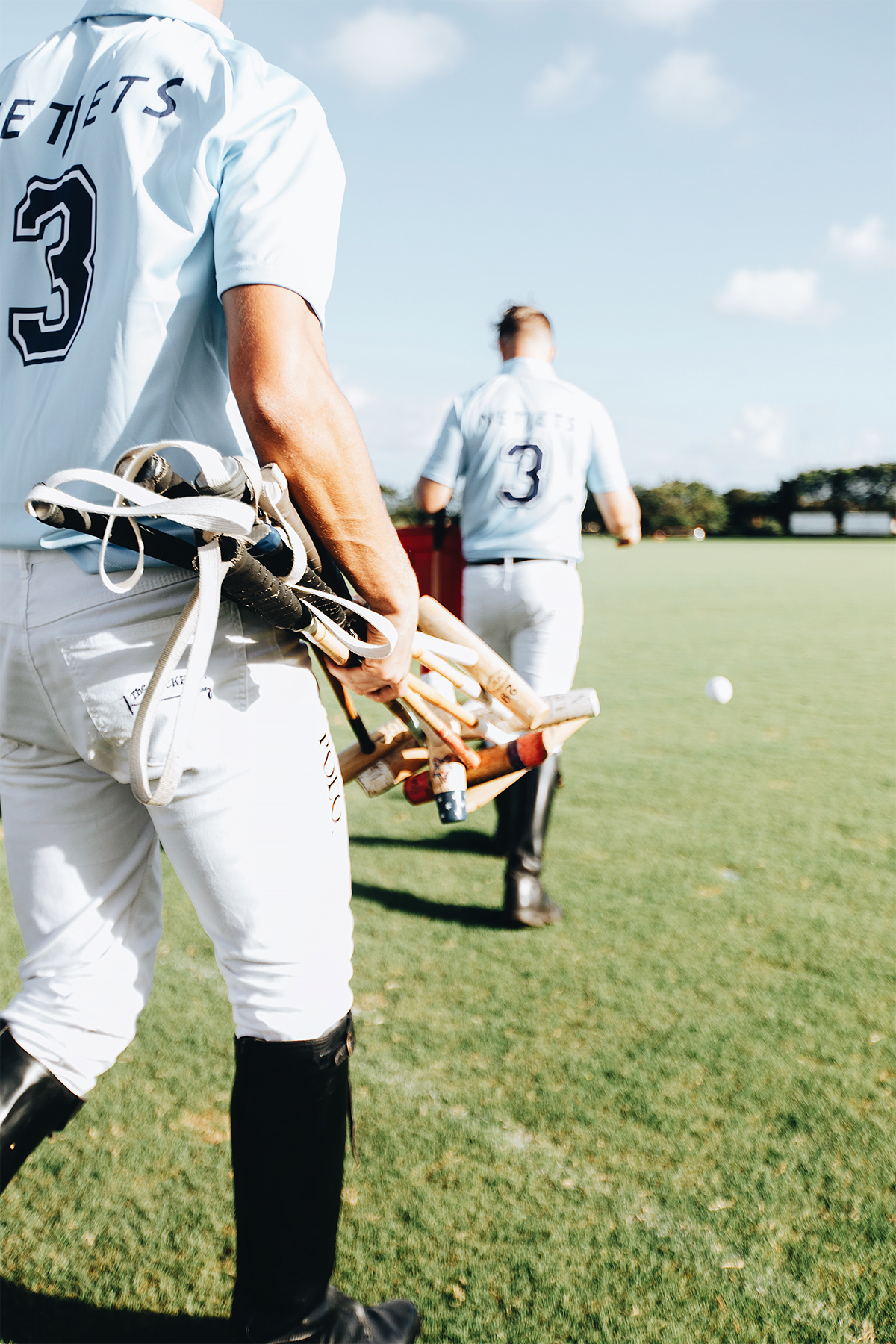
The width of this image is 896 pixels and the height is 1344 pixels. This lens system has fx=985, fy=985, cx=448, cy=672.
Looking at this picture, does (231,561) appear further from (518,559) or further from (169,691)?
(518,559)

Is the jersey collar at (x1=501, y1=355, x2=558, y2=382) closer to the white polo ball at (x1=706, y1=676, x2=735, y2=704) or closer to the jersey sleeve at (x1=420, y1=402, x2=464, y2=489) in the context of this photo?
the jersey sleeve at (x1=420, y1=402, x2=464, y2=489)

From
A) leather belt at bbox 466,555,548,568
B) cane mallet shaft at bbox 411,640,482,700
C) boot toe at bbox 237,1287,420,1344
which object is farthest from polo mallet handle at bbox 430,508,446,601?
boot toe at bbox 237,1287,420,1344

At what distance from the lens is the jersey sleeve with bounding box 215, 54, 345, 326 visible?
54.1 inches

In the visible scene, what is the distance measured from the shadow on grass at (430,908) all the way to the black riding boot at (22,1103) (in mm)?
2274

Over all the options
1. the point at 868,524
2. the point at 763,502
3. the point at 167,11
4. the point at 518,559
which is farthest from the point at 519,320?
the point at 763,502

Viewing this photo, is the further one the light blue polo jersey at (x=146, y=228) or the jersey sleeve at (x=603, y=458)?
the jersey sleeve at (x=603, y=458)

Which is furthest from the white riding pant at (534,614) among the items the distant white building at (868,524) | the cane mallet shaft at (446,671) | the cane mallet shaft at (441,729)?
the distant white building at (868,524)

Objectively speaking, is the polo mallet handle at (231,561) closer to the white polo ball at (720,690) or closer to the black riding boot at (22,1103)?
the black riding boot at (22,1103)

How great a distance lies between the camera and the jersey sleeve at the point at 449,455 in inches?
163

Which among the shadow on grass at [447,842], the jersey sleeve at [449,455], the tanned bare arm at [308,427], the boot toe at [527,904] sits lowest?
the shadow on grass at [447,842]

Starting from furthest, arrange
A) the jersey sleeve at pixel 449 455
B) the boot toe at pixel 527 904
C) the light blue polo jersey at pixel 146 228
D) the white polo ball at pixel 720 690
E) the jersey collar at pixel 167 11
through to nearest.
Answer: the white polo ball at pixel 720 690, the jersey sleeve at pixel 449 455, the boot toe at pixel 527 904, the jersey collar at pixel 167 11, the light blue polo jersey at pixel 146 228

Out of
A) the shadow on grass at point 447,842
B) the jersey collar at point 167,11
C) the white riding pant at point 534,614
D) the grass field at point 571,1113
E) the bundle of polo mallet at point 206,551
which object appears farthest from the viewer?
the shadow on grass at point 447,842

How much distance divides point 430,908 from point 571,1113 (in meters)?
1.45

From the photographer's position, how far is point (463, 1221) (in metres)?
2.17
